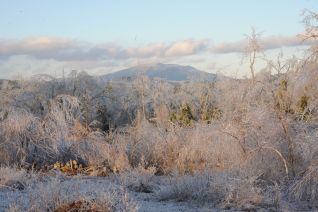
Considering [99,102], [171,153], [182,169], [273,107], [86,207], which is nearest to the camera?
[86,207]

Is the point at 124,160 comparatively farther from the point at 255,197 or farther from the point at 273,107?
the point at 255,197

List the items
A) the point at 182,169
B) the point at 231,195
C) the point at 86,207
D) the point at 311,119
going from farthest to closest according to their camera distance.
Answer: the point at 182,169
the point at 311,119
the point at 231,195
the point at 86,207

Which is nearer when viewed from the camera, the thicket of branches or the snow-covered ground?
the snow-covered ground

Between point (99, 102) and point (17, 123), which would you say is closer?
point (17, 123)

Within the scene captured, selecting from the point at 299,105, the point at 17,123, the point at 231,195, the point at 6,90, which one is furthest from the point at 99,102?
the point at 231,195

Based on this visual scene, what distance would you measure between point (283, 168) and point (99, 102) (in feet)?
134

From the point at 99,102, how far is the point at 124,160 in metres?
37.4

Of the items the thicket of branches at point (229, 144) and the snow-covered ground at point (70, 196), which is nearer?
the snow-covered ground at point (70, 196)

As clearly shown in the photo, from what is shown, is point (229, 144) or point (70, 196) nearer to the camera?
point (70, 196)

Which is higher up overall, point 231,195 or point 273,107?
point 273,107

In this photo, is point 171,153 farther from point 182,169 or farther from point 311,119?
point 311,119

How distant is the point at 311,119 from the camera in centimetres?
1284

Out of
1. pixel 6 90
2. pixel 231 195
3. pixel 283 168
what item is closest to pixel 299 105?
pixel 283 168

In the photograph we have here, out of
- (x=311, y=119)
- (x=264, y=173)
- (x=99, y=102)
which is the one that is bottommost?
(x=99, y=102)
